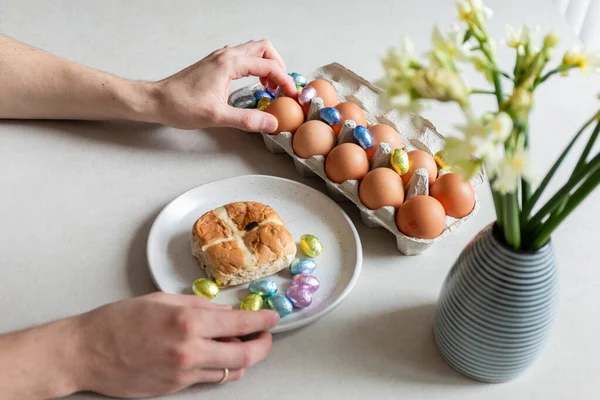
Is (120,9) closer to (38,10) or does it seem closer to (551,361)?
(38,10)

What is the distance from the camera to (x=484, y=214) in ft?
3.82

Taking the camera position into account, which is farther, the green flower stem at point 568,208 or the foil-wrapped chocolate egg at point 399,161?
the foil-wrapped chocolate egg at point 399,161

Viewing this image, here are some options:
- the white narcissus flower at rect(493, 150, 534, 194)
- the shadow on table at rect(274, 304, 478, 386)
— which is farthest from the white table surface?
the white narcissus flower at rect(493, 150, 534, 194)

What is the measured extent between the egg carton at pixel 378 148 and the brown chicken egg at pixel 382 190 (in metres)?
0.01

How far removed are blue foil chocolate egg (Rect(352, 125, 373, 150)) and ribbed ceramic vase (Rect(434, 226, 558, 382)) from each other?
36cm

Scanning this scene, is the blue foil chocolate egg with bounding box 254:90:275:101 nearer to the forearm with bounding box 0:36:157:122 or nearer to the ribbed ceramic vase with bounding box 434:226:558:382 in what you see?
the forearm with bounding box 0:36:157:122

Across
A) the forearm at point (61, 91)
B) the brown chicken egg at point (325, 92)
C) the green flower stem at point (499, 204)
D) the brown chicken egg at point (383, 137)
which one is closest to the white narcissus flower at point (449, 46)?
the green flower stem at point (499, 204)

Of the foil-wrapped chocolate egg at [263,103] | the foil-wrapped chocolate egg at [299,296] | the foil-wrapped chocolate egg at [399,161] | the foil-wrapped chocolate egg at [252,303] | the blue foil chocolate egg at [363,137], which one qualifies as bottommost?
the foil-wrapped chocolate egg at [299,296]

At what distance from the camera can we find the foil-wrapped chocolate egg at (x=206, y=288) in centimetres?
96

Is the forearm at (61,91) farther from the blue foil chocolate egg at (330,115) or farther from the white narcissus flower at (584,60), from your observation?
the white narcissus flower at (584,60)

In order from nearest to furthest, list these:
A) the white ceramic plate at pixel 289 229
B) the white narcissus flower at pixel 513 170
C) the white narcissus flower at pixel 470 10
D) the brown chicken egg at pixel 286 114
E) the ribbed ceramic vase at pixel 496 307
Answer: the white narcissus flower at pixel 513 170
the white narcissus flower at pixel 470 10
the ribbed ceramic vase at pixel 496 307
the white ceramic plate at pixel 289 229
the brown chicken egg at pixel 286 114

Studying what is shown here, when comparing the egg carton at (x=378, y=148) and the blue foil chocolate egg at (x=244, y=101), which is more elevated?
the blue foil chocolate egg at (x=244, y=101)

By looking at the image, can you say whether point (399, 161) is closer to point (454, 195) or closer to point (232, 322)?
point (454, 195)

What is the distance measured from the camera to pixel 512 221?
72 cm
